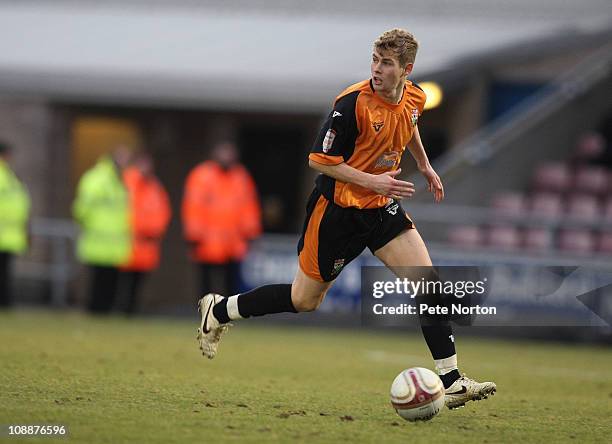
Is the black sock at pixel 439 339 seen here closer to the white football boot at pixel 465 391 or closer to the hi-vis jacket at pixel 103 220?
the white football boot at pixel 465 391

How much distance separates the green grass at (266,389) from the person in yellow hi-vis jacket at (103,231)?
1.91m

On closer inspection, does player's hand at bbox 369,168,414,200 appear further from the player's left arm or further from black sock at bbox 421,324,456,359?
black sock at bbox 421,324,456,359

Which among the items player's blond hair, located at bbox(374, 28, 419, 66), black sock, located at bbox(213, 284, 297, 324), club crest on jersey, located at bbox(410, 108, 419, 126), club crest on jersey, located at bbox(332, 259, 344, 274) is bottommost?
black sock, located at bbox(213, 284, 297, 324)

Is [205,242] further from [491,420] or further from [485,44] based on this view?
[491,420]

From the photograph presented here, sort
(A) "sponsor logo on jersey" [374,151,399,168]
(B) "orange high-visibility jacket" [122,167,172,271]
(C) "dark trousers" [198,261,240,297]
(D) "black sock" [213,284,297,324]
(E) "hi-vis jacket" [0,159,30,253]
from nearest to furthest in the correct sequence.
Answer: (A) "sponsor logo on jersey" [374,151,399,168] < (D) "black sock" [213,284,297,324] < (E) "hi-vis jacket" [0,159,30,253] < (C) "dark trousers" [198,261,240,297] < (B) "orange high-visibility jacket" [122,167,172,271]

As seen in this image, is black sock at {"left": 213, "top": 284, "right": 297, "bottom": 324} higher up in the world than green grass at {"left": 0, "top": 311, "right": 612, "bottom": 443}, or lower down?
higher up

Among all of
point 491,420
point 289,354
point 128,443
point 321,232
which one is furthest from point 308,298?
point 289,354

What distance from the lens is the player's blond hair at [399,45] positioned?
6.70 meters

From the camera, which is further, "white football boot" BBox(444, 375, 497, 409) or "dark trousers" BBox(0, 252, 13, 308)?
"dark trousers" BBox(0, 252, 13, 308)

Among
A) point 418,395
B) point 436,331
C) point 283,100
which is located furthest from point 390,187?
point 283,100

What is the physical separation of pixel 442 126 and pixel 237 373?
10.9m

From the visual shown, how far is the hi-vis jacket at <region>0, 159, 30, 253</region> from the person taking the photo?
15.5m

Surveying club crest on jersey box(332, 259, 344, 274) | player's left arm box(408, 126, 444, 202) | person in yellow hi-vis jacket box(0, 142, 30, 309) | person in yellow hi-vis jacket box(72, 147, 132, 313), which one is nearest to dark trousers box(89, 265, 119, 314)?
person in yellow hi-vis jacket box(72, 147, 132, 313)

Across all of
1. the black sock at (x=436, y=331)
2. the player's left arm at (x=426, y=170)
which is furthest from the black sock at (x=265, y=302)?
the player's left arm at (x=426, y=170)
